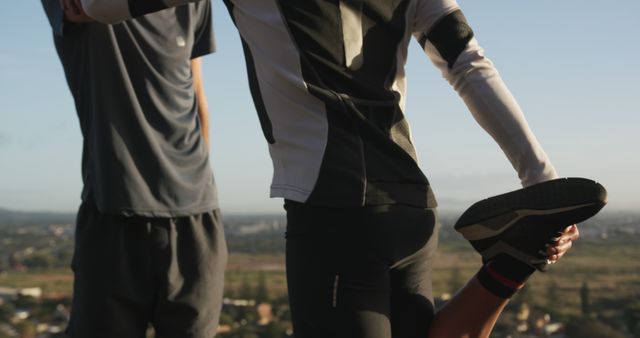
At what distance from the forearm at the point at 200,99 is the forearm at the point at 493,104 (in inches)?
38.4

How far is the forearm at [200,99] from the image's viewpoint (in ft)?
7.02

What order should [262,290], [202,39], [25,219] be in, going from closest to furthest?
[202,39] < [262,290] < [25,219]

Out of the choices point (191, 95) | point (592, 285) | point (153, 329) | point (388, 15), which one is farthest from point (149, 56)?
point (592, 285)

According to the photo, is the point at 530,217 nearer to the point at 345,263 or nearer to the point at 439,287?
the point at 345,263

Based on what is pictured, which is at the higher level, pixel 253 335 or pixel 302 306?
pixel 302 306

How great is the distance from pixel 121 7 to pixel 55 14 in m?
0.66

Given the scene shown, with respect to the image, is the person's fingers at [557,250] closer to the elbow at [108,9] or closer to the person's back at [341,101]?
the person's back at [341,101]

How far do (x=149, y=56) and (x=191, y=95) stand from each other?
0.17 m

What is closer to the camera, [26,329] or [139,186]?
[139,186]

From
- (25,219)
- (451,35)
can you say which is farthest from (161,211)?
(25,219)

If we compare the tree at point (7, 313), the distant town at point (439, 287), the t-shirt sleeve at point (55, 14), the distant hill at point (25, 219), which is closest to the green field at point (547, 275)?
the distant town at point (439, 287)

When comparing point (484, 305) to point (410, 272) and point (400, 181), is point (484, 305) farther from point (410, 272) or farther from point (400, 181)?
point (400, 181)

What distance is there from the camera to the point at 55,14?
1.88 meters

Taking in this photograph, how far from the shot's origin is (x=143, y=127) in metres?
1.92
